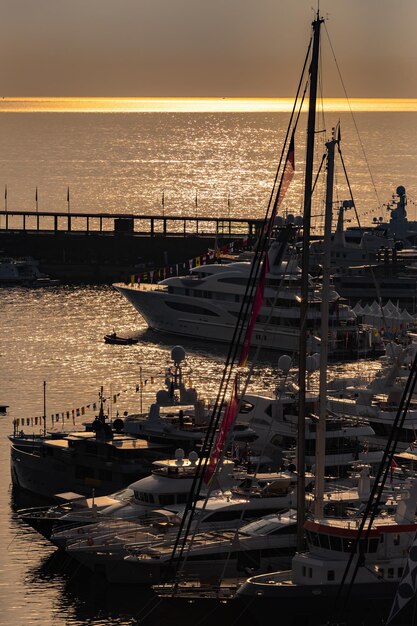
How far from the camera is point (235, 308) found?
94.7 meters

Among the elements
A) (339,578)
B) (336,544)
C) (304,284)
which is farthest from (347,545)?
(304,284)

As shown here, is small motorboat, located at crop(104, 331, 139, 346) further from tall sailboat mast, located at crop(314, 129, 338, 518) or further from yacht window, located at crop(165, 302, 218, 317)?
tall sailboat mast, located at crop(314, 129, 338, 518)

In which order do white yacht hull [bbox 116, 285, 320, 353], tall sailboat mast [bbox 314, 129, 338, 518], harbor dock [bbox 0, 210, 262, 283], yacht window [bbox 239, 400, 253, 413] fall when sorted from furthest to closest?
harbor dock [bbox 0, 210, 262, 283] < white yacht hull [bbox 116, 285, 320, 353] < yacht window [bbox 239, 400, 253, 413] < tall sailboat mast [bbox 314, 129, 338, 518]

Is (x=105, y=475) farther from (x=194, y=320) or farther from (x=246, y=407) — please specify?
(x=194, y=320)

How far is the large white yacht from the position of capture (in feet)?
290

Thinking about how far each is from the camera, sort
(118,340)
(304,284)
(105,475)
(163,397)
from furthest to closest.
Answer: (118,340)
(163,397)
(105,475)
(304,284)

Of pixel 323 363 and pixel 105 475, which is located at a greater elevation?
pixel 323 363

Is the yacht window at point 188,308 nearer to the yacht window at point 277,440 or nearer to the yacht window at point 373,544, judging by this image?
the yacht window at point 277,440

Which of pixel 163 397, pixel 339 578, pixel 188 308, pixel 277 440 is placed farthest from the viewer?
pixel 188 308

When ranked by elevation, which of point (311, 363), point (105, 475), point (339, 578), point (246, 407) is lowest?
point (105, 475)

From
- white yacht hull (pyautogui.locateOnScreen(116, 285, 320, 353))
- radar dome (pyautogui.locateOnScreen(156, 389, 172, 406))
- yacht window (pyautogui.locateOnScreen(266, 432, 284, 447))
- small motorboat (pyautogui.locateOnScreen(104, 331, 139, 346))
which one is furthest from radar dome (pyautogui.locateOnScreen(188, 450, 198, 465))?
small motorboat (pyautogui.locateOnScreen(104, 331, 139, 346))

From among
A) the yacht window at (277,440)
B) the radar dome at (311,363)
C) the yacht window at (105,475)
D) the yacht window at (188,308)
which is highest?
the radar dome at (311,363)

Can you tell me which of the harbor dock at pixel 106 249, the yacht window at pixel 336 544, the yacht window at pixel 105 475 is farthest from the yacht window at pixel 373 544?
the harbor dock at pixel 106 249

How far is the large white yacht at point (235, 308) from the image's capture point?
290ft
